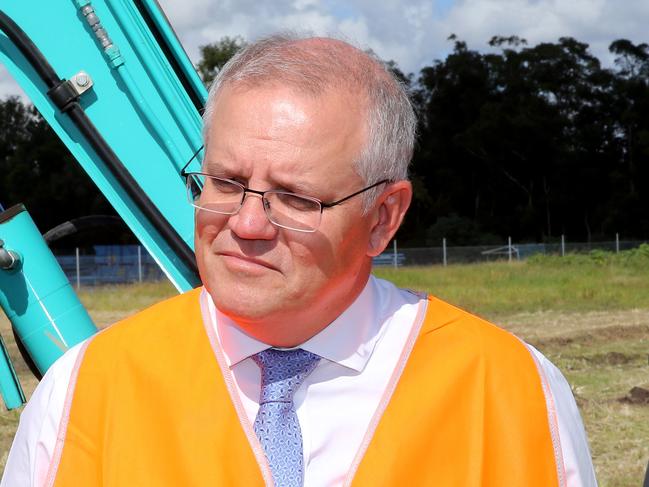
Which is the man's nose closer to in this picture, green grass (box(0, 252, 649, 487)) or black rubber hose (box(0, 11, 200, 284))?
black rubber hose (box(0, 11, 200, 284))

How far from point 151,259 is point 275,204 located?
2378 centimetres

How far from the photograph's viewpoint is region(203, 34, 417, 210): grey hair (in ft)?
5.27

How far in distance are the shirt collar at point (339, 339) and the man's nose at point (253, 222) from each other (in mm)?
286

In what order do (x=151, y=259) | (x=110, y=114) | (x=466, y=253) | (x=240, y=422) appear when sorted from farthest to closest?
1. (x=466, y=253)
2. (x=151, y=259)
3. (x=110, y=114)
4. (x=240, y=422)

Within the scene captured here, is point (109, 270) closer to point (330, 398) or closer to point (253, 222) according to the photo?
point (330, 398)

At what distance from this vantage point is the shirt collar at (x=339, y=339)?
1772mm

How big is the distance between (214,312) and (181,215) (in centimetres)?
143

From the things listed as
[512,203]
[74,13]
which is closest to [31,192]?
[512,203]

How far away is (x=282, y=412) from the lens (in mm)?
1722

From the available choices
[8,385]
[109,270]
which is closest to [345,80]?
[8,385]

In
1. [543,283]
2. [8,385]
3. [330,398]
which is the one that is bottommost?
[543,283]

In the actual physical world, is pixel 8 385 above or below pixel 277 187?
below

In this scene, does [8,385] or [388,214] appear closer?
[388,214]

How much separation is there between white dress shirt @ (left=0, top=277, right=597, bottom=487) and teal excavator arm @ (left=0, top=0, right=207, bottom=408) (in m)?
1.41
